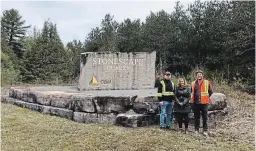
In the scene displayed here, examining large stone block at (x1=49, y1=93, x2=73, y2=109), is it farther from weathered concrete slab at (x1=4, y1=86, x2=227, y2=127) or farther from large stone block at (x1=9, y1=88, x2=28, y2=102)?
large stone block at (x1=9, y1=88, x2=28, y2=102)

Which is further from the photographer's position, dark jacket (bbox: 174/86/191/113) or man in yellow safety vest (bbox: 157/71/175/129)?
man in yellow safety vest (bbox: 157/71/175/129)

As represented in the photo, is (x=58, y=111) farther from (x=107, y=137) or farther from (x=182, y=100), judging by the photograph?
(x=182, y=100)

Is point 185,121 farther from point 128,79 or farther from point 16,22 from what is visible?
point 16,22

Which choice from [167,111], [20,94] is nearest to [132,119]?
[167,111]

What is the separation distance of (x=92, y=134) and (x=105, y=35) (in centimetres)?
1636

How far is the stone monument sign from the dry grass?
2254 mm

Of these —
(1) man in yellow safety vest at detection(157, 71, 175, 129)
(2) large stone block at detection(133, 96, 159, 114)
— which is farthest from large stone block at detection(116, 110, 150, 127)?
(1) man in yellow safety vest at detection(157, 71, 175, 129)

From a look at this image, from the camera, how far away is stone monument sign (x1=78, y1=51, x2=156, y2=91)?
10.0 meters

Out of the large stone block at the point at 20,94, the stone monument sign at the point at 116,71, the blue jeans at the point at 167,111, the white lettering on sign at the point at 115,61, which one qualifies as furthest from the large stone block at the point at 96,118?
the large stone block at the point at 20,94

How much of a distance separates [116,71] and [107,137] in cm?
422

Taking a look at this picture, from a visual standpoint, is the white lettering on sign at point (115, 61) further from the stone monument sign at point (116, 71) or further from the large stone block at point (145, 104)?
the large stone block at point (145, 104)

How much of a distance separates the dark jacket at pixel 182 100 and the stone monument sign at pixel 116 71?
3329 millimetres

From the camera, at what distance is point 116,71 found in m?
10.2

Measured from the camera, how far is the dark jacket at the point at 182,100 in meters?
6.86
